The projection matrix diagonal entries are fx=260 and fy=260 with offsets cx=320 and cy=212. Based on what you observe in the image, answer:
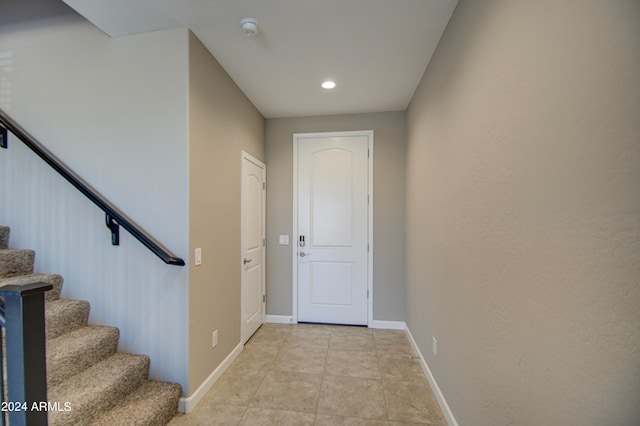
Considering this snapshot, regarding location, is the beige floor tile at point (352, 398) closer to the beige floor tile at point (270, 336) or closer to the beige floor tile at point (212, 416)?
the beige floor tile at point (212, 416)

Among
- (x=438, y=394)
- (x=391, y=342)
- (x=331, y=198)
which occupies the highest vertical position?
(x=331, y=198)

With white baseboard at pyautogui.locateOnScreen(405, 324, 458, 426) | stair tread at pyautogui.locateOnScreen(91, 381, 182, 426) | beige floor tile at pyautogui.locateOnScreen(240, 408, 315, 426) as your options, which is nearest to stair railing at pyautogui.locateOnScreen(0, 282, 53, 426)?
stair tread at pyautogui.locateOnScreen(91, 381, 182, 426)

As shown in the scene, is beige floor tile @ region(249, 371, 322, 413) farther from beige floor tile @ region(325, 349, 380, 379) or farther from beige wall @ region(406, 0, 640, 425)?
beige wall @ region(406, 0, 640, 425)

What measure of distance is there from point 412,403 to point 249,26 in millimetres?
2921

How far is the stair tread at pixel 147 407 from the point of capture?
150 cm

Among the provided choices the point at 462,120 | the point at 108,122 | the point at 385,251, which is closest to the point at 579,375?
the point at 462,120

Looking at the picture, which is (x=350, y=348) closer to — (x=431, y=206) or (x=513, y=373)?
(x=431, y=206)

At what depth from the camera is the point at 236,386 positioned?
2109 millimetres

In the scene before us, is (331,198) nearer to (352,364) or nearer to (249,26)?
(352,364)

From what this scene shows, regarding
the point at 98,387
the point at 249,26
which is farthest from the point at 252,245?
the point at 249,26

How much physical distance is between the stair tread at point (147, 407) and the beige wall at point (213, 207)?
0.13m

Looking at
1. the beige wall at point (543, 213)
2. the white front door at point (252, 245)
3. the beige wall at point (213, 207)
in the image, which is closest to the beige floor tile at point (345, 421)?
the beige wall at point (543, 213)

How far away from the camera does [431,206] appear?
84.8 inches

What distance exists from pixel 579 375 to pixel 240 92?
3.04 m
